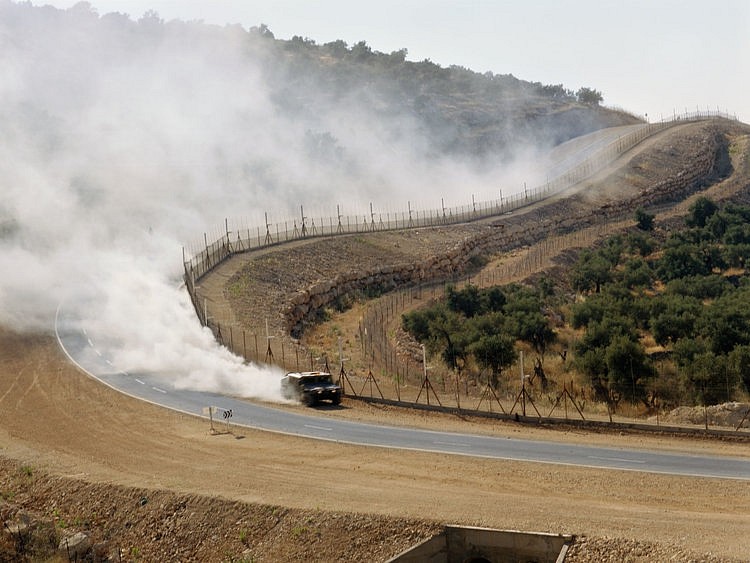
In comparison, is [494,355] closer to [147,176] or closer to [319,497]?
[319,497]

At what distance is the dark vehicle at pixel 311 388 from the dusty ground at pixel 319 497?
17.5 feet

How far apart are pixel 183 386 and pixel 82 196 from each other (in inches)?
2344

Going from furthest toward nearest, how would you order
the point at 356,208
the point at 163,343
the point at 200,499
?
the point at 356,208 → the point at 163,343 → the point at 200,499

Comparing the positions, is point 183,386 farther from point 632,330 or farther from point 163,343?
point 632,330

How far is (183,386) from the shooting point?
162 ft

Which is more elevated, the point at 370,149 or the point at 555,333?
the point at 370,149

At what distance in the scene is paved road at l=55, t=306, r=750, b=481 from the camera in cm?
3372

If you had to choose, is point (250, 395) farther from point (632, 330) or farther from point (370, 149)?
point (370, 149)

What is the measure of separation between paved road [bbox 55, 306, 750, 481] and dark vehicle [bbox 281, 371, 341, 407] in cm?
149

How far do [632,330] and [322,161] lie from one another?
104m

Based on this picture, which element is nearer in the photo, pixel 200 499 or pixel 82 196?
pixel 200 499

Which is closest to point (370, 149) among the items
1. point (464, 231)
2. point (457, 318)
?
point (464, 231)

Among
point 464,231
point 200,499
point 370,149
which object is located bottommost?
point 200,499

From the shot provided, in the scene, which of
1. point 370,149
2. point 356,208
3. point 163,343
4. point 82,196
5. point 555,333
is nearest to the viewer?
point 163,343
